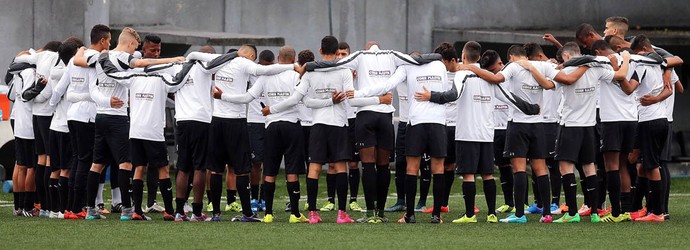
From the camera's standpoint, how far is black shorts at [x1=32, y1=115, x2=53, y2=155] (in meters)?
18.1

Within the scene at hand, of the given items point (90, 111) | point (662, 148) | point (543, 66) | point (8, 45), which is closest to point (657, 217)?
point (662, 148)

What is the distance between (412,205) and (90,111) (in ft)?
13.4

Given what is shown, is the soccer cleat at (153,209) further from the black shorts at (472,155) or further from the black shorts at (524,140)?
the black shorts at (524,140)

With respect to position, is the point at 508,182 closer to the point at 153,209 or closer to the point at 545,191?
the point at 545,191

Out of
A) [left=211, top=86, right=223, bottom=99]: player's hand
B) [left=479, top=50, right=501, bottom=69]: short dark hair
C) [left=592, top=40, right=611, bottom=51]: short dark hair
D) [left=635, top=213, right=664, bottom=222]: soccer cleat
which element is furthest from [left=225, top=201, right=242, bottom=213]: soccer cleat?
[left=635, top=213, right=664, bottom=222]: soccer cleat

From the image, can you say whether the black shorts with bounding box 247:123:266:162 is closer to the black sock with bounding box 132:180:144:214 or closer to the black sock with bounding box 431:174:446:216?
the black sock with bounding box 132:180:144:214

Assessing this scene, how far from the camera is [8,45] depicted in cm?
2930

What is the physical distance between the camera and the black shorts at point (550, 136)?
54.9 feet

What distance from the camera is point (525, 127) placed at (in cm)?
1655

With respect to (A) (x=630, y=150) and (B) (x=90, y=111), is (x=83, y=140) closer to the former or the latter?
(B) (x=90, y=111)

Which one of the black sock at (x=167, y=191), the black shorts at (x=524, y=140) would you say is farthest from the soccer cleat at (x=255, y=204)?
the black shorts at (x=524, y=140)

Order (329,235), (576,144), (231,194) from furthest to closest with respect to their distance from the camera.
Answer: (231,194)
(576,144)
(329,235)

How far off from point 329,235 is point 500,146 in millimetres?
5063

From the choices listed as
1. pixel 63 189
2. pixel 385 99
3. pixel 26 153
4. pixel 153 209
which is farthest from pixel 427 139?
pixel 26 153
